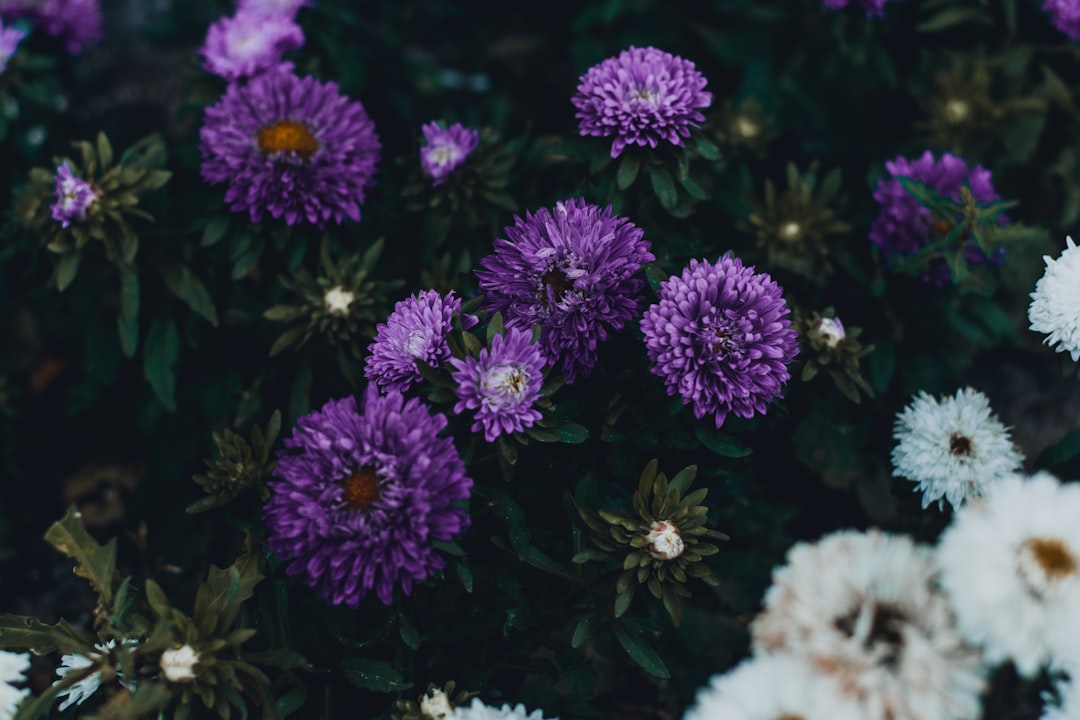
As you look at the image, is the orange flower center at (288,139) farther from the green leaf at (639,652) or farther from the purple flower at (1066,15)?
the purple flower at (1066,15)

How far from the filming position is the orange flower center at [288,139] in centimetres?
225

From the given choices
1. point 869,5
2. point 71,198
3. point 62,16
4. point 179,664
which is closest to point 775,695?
point 179,664

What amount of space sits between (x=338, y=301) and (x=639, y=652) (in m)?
1.04

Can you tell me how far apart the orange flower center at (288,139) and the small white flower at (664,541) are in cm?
126

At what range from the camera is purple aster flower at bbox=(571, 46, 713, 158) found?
6.50 feet

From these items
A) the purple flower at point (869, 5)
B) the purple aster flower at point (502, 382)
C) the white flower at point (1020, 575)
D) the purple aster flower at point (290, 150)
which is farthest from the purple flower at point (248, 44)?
the white flower at point (1020, 575)

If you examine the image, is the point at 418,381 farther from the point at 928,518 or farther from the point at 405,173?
the point at 928,518

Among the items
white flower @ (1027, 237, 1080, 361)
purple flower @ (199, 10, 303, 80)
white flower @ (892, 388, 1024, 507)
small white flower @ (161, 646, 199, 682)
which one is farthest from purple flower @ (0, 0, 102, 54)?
white flower @ (1027, 237, 1080, 361)

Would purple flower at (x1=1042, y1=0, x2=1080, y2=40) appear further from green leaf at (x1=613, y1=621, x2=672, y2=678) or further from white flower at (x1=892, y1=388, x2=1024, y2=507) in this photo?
green leaf at (x1=613, y1=621, x2=672, y2=678)

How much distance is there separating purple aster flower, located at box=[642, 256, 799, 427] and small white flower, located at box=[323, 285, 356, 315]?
78cm

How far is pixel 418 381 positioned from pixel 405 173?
950 mm

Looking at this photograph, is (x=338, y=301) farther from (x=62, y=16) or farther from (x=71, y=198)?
(x=62, y=16)

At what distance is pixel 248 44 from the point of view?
2525 mm

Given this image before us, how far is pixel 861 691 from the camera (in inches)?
56.2
